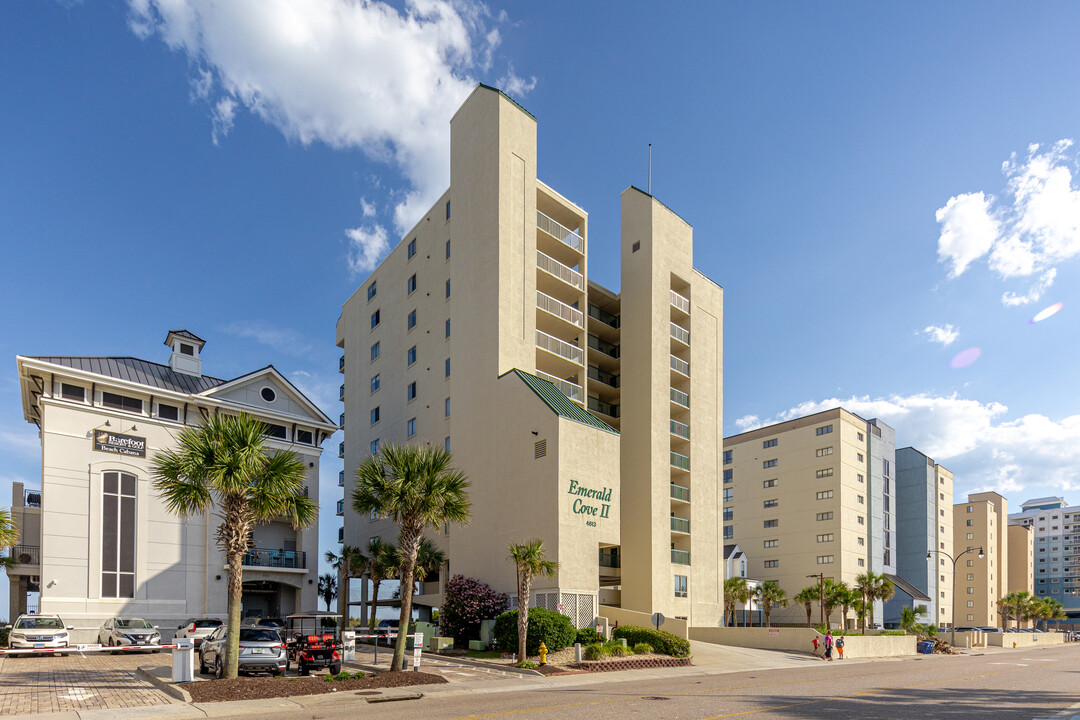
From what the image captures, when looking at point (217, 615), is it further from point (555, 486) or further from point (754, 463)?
point (754, 463)

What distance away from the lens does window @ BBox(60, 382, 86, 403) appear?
39594 mm

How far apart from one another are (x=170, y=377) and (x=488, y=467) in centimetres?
2053

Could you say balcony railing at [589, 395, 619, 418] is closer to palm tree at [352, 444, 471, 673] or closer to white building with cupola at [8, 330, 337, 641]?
white building with cupola at [8, 330, 337, 641]

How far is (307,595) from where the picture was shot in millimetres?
46781

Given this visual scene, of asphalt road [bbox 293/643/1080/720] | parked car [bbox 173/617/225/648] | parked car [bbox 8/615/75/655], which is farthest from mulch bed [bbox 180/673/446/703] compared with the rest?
parked car [bbox 8/615/75/655]

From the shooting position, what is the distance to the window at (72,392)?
130ft

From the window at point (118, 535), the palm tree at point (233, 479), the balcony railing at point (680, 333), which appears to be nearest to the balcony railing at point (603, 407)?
the balcony railing at point (680, 333)

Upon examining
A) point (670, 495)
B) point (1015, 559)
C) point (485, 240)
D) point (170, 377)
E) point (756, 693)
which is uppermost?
point (485, 240)

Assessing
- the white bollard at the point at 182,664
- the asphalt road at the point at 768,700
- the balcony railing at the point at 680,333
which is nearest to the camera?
the asphalt road at the point at 768,700

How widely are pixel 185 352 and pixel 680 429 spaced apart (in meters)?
34.9

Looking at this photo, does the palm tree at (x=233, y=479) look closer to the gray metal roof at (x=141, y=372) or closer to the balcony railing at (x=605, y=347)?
the gray metal roof at (x=141, y=372)

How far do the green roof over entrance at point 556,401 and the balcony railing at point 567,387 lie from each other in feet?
9.80

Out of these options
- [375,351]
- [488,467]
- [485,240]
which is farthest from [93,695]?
[375,351]

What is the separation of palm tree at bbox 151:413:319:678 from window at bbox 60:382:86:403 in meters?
18.6
